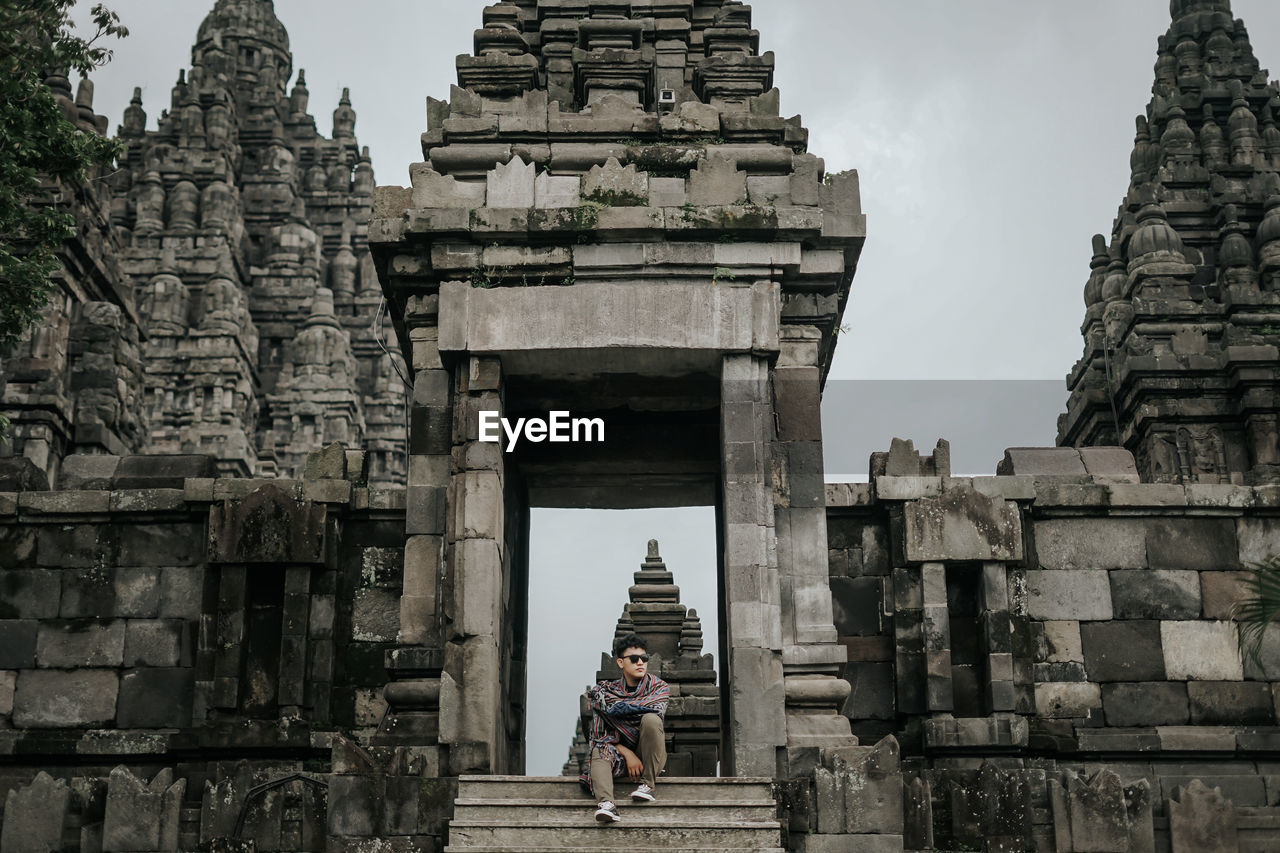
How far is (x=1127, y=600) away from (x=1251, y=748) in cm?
164

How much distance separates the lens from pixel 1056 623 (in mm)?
14445

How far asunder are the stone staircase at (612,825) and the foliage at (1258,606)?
3.96 meters

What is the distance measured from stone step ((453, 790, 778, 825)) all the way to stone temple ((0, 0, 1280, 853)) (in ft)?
0.07

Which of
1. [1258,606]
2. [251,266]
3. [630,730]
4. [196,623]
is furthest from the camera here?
[251,266]

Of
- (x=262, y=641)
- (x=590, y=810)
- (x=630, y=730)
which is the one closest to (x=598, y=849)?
(x=590, y=810)

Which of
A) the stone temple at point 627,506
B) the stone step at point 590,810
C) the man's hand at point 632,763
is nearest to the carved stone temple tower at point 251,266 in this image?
the stone temple at point 627,506

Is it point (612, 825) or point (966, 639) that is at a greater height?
point (966, 639)

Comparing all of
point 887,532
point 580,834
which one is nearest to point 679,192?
point 887,532

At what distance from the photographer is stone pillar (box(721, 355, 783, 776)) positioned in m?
12.0

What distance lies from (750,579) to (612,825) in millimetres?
2465

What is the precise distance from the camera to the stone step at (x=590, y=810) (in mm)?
11047

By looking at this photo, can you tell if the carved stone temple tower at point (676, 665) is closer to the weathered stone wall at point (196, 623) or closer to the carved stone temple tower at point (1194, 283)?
the weathered stone wall at point (196, 623)

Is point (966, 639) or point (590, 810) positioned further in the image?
point (966, 639)

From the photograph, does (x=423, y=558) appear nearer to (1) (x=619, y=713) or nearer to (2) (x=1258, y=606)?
(1) (x=619, y=713)
